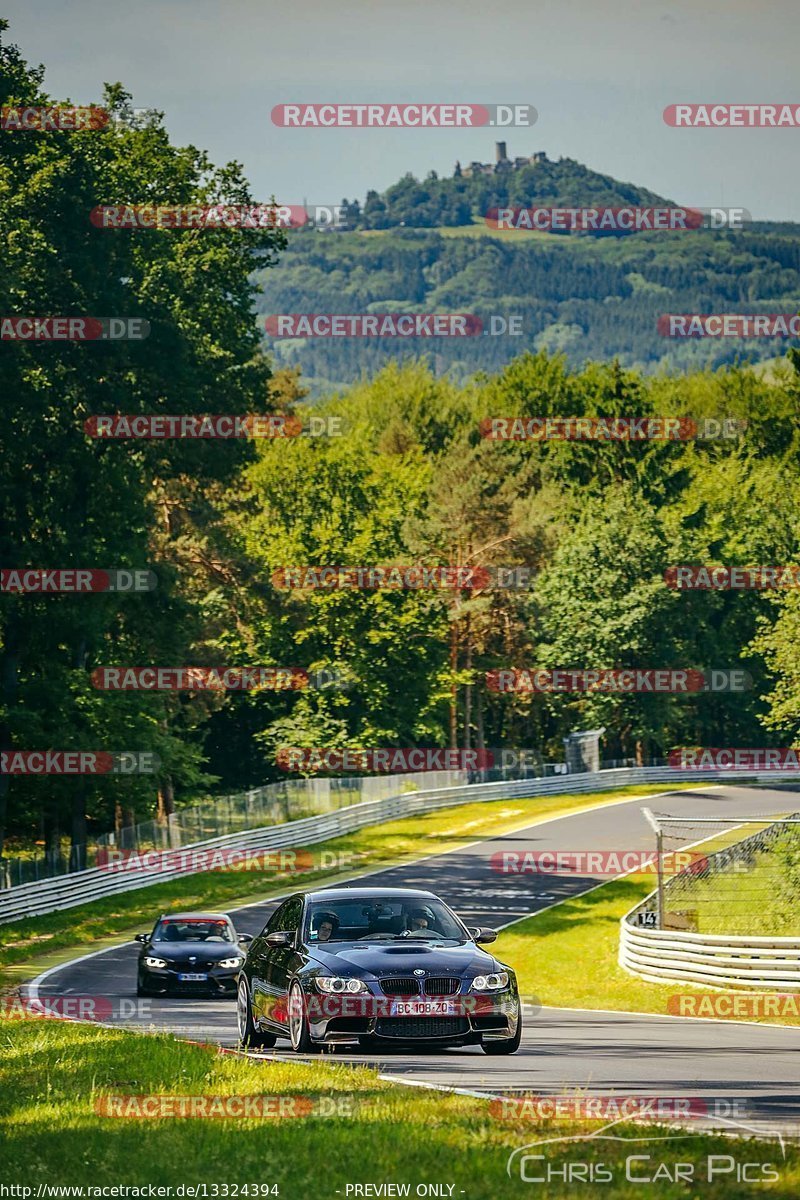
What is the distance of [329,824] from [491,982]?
43.1m

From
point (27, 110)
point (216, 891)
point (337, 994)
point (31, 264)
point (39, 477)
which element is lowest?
point (216, 891)

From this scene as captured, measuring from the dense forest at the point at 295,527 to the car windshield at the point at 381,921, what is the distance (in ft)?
88.8

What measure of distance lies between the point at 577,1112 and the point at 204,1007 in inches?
581

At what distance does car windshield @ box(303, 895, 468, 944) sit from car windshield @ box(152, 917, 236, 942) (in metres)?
11.8

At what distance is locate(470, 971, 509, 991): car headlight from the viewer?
13.5 metres

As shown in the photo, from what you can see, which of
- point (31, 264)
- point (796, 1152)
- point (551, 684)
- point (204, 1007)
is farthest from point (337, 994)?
point (551, 684)

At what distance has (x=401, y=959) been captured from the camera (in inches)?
539

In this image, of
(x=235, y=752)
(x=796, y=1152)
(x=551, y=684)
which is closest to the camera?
(x=796, y=1152)

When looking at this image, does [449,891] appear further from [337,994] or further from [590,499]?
[590,499]

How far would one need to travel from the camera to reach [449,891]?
44938 millimetres
